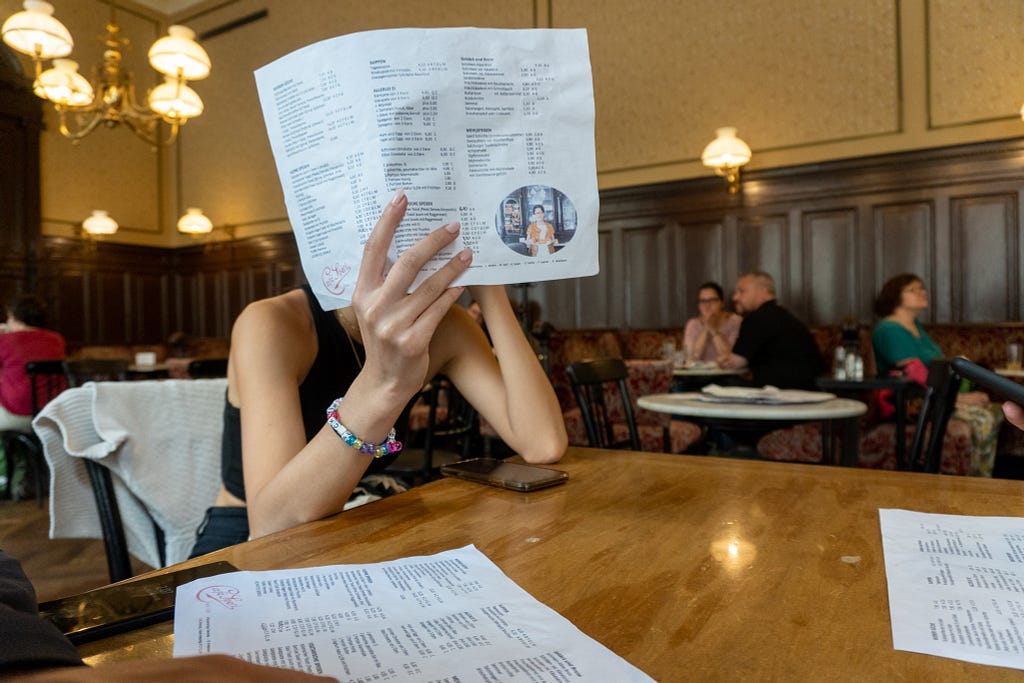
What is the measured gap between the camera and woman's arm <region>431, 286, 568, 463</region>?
128cm

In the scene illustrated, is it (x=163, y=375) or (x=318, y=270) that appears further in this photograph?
(x=163, y=375)

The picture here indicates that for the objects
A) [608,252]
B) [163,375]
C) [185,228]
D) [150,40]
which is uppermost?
[150,40]

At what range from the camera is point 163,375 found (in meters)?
5.36

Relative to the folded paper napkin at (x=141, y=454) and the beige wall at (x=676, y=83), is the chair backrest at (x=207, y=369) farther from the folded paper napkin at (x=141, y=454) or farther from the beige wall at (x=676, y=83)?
the beige wall at (x=676, y=83)

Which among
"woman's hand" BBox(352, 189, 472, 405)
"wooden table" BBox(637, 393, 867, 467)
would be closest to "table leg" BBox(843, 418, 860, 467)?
"wooden table" BBox(637, 393, 867, 467)

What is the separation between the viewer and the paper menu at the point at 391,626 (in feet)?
1.54

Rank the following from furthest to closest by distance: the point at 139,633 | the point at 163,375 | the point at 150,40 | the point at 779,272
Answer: the point at 150,40, the point at 779,272, the point at 163,375, the point at 139,633

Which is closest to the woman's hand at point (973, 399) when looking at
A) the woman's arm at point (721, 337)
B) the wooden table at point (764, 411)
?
the wooden table at point (764, 411)

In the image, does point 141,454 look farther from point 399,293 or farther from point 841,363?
point 841,363

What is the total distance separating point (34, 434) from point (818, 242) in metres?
6.30

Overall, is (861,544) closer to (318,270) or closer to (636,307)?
(318,270)

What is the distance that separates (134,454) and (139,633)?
0.89 meters

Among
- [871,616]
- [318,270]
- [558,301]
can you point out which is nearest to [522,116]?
[318,270]

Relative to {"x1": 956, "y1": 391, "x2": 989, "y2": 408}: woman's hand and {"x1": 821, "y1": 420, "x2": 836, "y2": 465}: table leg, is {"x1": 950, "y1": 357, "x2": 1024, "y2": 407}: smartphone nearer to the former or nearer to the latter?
{"x1": 821, "y1": 420, "x2": 836, "y2": 465}: table leg
